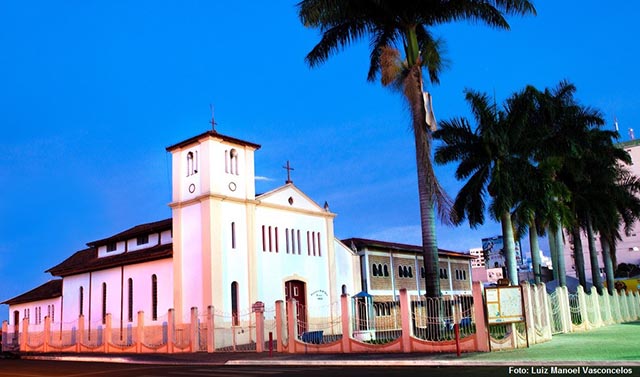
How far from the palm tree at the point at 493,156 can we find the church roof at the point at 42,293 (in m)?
27.3

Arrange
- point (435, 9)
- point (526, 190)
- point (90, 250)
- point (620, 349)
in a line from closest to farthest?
point (620, 349)
point (435, 9)
point (526, 190)
point (90, 250)

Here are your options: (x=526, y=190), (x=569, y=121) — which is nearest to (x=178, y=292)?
(x=526, y=190)

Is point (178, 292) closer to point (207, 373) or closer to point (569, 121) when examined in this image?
point (207, 373)

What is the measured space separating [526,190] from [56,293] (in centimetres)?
3081

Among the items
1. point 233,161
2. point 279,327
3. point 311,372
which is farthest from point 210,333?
point 311,372

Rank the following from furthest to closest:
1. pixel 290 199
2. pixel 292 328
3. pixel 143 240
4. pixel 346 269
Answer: pixel 346 269, pixel 143 240, pixel 290 199, pixel 292 328

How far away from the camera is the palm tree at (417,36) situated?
2289cm

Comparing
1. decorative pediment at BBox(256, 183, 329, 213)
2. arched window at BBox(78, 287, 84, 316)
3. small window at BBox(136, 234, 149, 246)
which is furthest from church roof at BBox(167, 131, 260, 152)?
arched window at BBox(78, 287, 84, 316)

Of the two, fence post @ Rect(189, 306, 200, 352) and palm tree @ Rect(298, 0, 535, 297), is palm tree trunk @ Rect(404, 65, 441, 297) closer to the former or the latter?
palm tree @ Rect(298, 0, 535, 297)

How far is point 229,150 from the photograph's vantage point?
110ft

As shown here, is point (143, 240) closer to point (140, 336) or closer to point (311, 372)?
point (140, 336)

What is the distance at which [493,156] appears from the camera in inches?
1187

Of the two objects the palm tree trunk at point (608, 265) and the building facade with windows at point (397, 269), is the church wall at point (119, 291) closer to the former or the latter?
the building facade with windows at point (397, 269)

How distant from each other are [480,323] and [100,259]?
1078 inches
